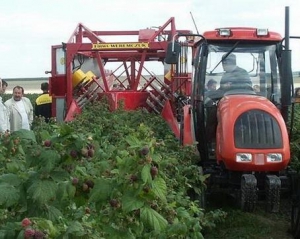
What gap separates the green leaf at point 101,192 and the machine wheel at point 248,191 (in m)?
3.41

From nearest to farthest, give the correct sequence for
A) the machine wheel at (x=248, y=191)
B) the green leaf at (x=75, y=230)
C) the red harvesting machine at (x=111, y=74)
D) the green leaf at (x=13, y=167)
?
the green leaf at (x=75, y=230) < the green leaf at (x=13, y=167) < the machine wheel at (x=248, y=191) < the red harvesting machine at (x=111, y=74)

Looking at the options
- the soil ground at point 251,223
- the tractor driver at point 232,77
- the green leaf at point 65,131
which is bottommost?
the soil ground at point 251,223

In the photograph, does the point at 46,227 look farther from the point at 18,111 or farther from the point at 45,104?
the point at 45,104

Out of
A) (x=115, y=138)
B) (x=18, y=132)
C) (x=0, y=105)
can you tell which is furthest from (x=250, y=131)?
(x=18, y=132)

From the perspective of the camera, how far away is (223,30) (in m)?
7.16

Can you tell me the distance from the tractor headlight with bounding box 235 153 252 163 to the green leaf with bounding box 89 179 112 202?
11.8 feet

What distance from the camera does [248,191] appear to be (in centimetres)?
625

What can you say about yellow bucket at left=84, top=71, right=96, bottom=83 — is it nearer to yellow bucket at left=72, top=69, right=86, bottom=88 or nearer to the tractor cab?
yellow bucket at left=72, top=69, right=86, bottom=88

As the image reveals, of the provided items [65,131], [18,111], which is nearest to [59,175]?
[65,131]

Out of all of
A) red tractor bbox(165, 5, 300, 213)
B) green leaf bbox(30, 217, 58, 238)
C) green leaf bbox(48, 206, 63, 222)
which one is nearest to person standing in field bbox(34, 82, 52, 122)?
red tractor bbox(165, 5, 300, 213)

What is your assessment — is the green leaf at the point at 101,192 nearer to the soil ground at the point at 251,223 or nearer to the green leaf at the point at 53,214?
the green leaf at the point at 53,214

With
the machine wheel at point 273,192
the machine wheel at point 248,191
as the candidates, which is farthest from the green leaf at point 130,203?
the machine wheel at point 273,192

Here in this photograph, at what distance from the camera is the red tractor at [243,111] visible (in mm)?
6445

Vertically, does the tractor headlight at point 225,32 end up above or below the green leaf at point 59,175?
above
